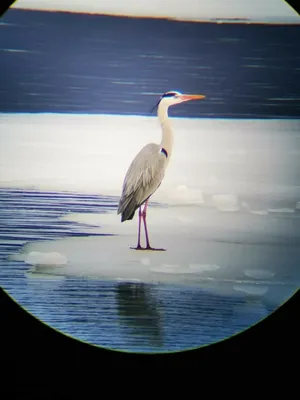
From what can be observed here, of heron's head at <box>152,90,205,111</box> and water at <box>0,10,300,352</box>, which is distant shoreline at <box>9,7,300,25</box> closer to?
water at <box>0,10,300,352</box>

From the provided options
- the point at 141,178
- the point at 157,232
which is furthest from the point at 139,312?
the point at 141,178

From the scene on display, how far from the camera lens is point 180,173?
236 cm

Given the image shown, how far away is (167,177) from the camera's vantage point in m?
2.37

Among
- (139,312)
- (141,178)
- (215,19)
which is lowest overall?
(139,312)

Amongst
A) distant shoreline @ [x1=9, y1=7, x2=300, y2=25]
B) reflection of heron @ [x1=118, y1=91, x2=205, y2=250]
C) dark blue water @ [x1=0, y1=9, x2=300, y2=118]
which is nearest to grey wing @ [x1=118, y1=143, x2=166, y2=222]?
reflection of heron @ [x1=118, y1=91, x2=205, y2=250]

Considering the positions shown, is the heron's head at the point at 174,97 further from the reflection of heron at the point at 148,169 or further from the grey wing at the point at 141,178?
the grey wing at the point at 141,178

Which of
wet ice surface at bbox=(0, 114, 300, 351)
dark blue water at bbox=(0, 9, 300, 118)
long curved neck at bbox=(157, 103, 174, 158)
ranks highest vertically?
dark blue water at bbox=(0, 9, 300, 118)

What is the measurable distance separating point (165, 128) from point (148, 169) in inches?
5.5

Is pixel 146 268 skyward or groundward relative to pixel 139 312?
skyward

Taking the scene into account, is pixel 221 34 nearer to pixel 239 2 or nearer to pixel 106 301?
pixel 239 2

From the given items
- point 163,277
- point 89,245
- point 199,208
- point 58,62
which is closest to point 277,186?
point 199,208

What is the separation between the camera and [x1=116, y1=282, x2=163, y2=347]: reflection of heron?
7.73 ft

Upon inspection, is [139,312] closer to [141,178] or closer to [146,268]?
[146,268]

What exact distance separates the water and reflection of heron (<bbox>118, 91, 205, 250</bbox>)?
0.08ft
